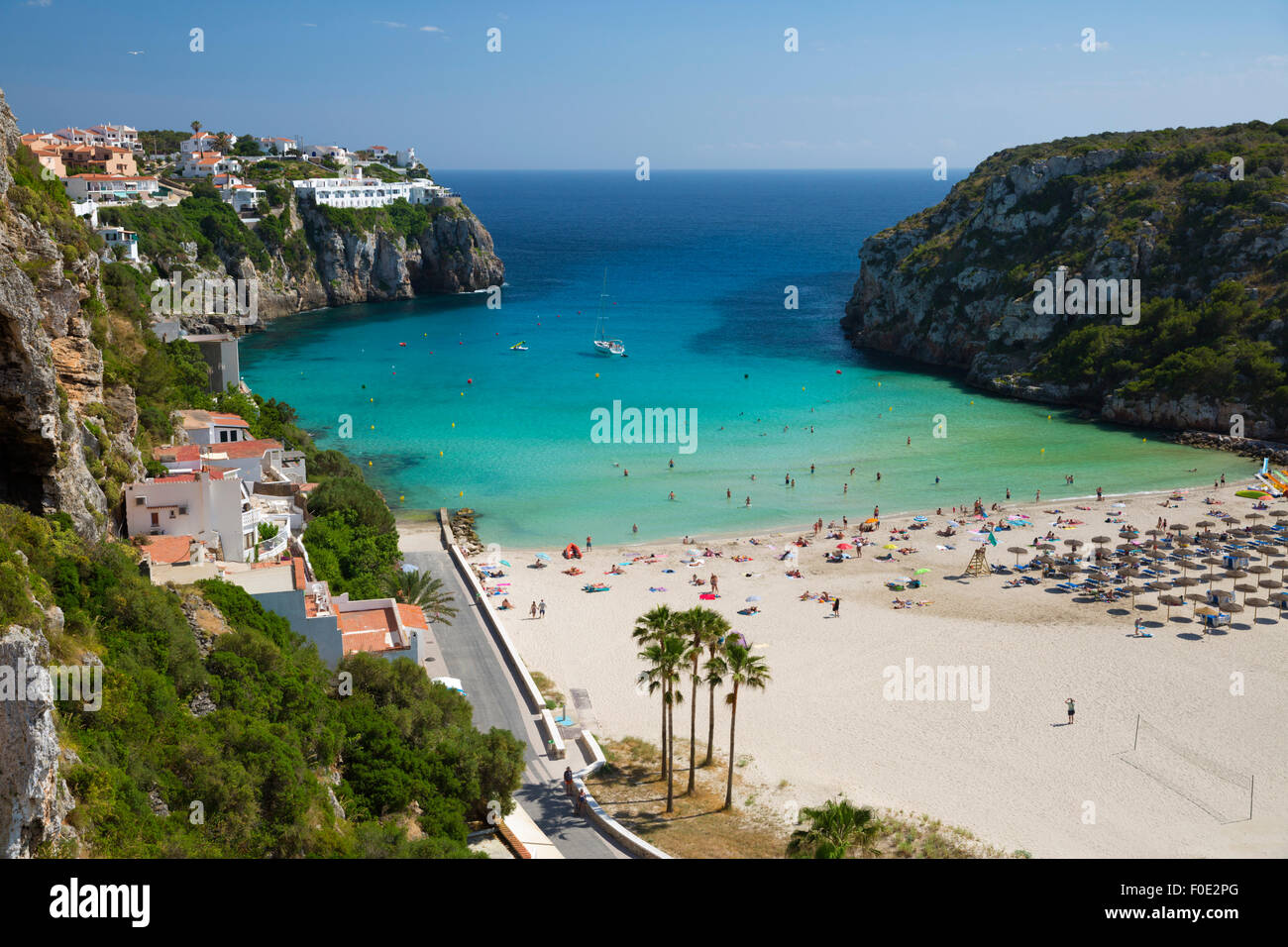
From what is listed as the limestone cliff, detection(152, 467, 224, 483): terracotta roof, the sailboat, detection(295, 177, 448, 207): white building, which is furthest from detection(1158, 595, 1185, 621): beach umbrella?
detection(295, 177, 448, 207): white building

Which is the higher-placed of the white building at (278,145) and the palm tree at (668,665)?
the white building at (278,145)

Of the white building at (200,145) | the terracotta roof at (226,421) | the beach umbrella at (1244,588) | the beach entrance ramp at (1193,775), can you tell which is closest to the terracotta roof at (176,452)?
the terracotta roof at (226,421)

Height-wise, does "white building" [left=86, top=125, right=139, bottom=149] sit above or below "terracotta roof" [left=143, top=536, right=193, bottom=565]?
above

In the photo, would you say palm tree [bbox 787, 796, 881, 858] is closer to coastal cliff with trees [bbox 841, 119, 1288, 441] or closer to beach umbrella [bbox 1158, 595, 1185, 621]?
beach umbrella [bbox 1158, 595, 1185, 621]

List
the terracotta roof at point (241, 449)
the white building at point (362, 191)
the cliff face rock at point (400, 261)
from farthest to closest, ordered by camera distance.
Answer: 1. the white building at point (362, 191)
2. the cliff face rock at point (400, 261)
3. the terracotta roof at point (241, 449)

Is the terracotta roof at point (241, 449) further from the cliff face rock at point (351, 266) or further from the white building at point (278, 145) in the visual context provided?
the white building at point (278, 145)

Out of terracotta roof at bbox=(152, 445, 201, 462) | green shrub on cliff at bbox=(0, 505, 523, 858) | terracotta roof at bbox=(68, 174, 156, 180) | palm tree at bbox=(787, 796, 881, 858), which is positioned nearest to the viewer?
green shrub on cliff at bbox=(0, 505, 523, 858)
